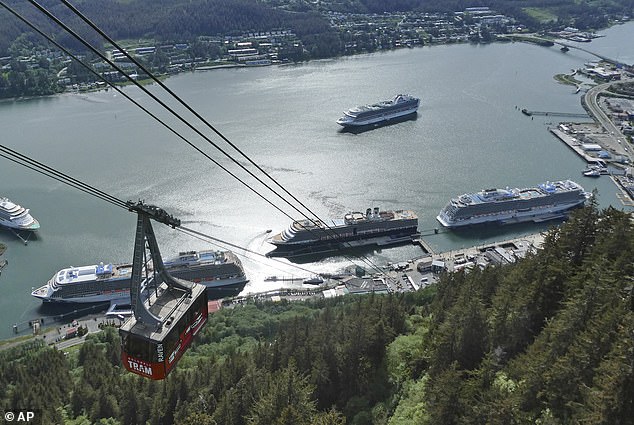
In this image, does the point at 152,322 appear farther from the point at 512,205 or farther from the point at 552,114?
Result: the point at 552,114

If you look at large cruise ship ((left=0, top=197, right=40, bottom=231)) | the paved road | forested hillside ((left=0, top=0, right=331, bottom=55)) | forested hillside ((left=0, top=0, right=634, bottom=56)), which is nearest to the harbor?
large cruise ship ((left=0, top=197, right=40, bottom=231))

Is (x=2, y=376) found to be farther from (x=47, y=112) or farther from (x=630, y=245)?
(x=47, y=112)

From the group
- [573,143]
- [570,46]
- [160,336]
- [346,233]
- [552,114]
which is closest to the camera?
[160,336]

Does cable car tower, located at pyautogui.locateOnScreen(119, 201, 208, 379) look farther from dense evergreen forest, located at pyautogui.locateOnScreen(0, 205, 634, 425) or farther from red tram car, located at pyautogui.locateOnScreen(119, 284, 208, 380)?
dense evergreen forest, located at pyautogui.locateOnScreen(0, 205, 634, 425)

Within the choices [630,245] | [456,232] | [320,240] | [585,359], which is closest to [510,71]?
[456,232]

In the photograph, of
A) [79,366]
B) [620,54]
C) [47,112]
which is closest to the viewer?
[79,366]

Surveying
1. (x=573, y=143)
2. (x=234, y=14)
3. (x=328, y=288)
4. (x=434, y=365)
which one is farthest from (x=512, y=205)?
(x=234, y=14)
